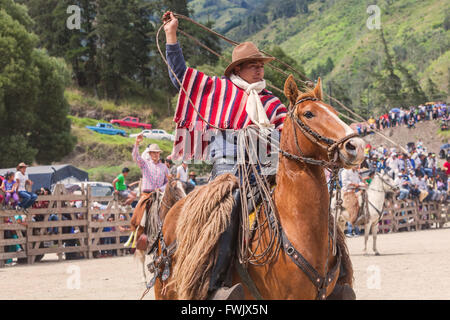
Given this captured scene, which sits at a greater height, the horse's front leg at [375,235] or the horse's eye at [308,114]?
the horse's eye at [308,114]

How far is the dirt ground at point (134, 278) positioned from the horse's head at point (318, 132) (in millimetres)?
4682

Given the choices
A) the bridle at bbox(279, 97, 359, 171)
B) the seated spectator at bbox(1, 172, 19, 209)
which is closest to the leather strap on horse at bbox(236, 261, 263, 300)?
the bridle at bbox(279, 97, 359, 171)

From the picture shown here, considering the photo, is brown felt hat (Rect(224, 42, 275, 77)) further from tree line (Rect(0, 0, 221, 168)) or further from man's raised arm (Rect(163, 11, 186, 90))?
tree line (Rect(0, 0, 221, 168))

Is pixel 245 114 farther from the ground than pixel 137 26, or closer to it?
closer to it

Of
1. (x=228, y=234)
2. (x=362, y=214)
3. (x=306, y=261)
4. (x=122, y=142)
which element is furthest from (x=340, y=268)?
(x=122, y=142)

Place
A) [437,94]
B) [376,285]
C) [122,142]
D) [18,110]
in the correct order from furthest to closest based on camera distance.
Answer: [437,94], [122,142], [18,110], [376,285]

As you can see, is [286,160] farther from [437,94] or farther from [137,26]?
[437,94]

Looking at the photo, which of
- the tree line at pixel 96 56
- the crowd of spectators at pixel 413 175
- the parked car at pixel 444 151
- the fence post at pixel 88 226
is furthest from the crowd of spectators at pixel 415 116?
the fence post at pixel 88 226

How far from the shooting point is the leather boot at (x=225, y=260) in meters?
4.27

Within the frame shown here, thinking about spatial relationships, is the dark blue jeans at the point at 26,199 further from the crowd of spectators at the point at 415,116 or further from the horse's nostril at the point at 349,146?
the crowd of spectators at the point at 415,116

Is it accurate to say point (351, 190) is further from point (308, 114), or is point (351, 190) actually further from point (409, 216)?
point (308, 114)

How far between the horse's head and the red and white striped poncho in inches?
22.6

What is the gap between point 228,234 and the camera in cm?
440
